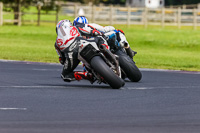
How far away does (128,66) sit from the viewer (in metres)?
13.4

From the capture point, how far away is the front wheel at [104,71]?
1142 centimetres

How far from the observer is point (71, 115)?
855 centimetres

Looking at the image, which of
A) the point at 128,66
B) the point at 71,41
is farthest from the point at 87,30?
the point at 128,66

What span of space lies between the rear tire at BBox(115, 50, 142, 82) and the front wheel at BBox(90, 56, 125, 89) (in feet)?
5.58

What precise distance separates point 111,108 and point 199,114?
1.35 m

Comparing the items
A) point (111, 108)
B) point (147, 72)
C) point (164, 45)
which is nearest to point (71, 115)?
point (111, 108)

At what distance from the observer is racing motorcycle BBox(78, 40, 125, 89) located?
Result: 11.5 metres

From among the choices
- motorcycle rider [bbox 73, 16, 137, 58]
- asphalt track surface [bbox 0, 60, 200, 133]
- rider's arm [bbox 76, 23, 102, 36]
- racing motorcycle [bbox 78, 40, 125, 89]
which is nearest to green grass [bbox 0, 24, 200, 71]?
motorcycle rider [bbox 73, 16, 137, 58]

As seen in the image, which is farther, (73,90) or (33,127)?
(73,90)

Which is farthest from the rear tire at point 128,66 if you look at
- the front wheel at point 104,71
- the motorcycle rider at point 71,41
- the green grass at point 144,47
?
the green grass at point 144,47

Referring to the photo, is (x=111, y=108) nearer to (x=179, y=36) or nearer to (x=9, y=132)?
(x=9, y=132)

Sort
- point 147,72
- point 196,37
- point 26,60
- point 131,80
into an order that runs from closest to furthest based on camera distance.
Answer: point 131,80 < point 147,72 < point 26,60 < point 196,37

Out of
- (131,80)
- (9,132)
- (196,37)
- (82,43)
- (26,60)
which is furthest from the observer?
(196,37)

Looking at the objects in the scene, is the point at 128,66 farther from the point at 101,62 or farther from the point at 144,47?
the point at 144,47
